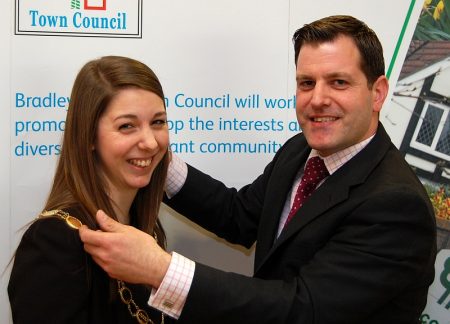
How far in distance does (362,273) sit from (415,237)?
16cm

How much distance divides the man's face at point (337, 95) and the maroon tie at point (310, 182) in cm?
7

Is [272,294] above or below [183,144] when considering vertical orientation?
below

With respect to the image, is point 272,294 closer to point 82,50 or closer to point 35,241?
point 35,241

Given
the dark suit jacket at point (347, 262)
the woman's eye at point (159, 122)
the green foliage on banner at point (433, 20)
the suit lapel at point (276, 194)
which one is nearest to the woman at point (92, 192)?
the woman's eye at point (159, 122)

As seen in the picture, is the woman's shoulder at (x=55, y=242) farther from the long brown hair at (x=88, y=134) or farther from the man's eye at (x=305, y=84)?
the man's eye at (x=305, y=84)

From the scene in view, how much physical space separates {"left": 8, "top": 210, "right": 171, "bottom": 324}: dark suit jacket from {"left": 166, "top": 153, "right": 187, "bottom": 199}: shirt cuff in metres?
0.56

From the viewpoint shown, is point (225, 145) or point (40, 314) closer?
point (40, 314)

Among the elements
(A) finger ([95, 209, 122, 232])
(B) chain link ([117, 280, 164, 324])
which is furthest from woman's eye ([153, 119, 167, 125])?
(B) chain link ([117, 280, 164, 324])

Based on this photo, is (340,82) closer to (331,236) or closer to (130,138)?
(331,236)

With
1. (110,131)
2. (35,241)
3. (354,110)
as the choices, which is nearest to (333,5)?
(354,110)

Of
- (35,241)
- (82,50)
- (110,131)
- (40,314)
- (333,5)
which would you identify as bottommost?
(40,314)

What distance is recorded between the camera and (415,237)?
1312 mm

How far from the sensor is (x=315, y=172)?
1.55 m

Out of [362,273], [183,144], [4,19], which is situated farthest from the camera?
[183,144]
